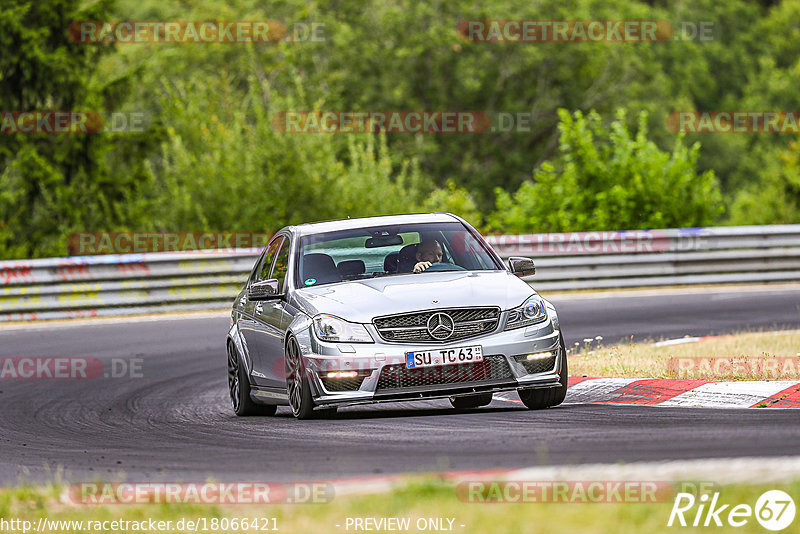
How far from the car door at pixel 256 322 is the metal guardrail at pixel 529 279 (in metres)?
10.4

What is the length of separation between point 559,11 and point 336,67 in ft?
31.8

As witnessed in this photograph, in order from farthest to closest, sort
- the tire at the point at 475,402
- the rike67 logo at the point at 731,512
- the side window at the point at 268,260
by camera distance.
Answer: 1. the side window at the point at 268,260
2. the tire at the point at 475,402
3. the rike67 logo at the point at 731,512

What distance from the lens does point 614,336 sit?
655 inches

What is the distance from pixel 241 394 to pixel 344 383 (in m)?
2.15

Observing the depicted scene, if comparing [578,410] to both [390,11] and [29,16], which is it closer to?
[29,16]

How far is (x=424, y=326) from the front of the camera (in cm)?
957

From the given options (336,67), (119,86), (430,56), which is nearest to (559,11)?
(430,56)

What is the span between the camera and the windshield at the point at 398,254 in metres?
10.8
